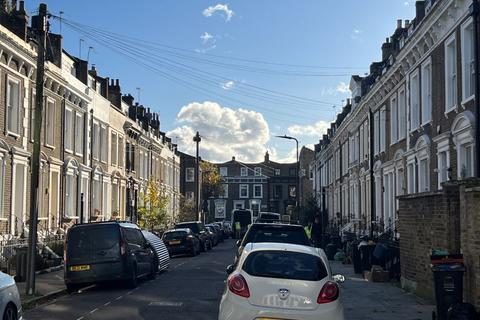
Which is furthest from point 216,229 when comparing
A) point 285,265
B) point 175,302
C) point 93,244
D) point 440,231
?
point 285,265

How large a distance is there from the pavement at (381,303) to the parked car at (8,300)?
6275 mm

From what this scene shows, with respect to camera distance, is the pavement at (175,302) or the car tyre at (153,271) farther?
the car tyre at (153,271)

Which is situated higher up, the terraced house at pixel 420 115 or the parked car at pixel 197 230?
the terraced house at pixel 420 115

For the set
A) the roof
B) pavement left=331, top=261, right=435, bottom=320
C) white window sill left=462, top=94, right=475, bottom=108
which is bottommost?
pavement left=331, top=261, right=435, bottom=320

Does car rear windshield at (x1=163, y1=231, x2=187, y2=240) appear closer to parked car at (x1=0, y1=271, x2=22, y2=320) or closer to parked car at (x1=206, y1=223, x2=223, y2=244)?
parked car at (x1=206, y1=223, x2=223, y2=244)

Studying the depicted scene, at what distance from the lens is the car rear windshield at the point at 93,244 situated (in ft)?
59.6

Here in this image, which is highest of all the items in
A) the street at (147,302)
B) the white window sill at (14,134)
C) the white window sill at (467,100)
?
the white window sill at (467,100)

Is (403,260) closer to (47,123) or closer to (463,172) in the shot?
(463,172)

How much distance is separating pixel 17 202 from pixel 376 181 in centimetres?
1782

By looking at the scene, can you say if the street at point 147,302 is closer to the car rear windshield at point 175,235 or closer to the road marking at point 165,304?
the road marking at point 165,304

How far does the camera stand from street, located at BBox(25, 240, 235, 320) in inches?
526

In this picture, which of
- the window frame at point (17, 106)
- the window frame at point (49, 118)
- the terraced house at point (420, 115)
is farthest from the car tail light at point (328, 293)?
the window frame at point (49, 118)

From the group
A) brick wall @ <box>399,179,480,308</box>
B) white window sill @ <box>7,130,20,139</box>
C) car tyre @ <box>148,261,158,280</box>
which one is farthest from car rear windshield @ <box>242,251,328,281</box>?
white window sill @ <box>7,130,20,139</box>

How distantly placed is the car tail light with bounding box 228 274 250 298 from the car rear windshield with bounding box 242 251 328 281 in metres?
0.17
